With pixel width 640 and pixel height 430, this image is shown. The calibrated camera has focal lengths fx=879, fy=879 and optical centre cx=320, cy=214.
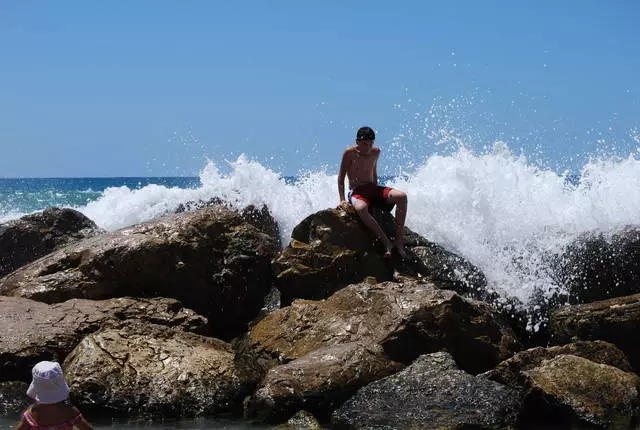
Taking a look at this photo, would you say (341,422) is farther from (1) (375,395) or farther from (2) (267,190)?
(2) (267,190)

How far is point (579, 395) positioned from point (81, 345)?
385cm

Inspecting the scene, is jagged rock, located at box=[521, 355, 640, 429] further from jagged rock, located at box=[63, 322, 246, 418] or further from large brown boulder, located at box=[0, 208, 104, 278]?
large brown boulder, located at box=[0, 208, 104, 278]

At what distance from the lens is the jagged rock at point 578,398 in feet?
20.9

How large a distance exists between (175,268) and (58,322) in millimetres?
1505

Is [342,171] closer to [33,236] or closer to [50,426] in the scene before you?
[33,236]

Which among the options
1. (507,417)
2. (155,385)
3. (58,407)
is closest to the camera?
(58,407)

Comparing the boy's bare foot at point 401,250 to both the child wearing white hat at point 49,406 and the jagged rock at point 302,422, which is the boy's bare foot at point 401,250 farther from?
the child wearing white hat at point 49,406

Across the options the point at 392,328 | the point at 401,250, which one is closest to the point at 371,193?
the point at 401,250

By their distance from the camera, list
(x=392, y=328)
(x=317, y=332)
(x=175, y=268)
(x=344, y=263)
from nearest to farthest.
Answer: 1. (x=392, y=328)
2. (x=317, y=332)
3. (x=175, y=268)
4. (x=344, y=263)

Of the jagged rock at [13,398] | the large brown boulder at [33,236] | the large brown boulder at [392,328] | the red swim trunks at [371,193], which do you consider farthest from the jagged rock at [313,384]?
the large brown boulder at [33,236]

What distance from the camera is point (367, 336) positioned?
24.0ft

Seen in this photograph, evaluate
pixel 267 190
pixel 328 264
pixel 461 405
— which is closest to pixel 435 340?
pixel 461 405

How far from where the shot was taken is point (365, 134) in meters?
9.60

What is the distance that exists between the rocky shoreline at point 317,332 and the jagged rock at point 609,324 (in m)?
0.01
